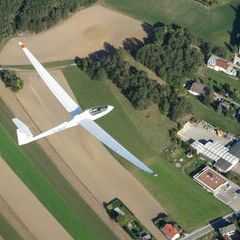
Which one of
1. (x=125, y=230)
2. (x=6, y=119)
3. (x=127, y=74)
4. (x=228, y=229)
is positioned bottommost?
(x=228, y=229)

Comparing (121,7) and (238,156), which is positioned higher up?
(121,7)

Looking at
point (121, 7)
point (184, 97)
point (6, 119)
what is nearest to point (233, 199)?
point (184, 97)

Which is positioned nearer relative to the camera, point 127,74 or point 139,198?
point 139,198

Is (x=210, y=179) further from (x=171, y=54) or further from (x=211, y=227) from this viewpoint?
(x=171, y=54)

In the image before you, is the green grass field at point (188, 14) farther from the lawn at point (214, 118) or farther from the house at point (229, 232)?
the house at point (229, 232)

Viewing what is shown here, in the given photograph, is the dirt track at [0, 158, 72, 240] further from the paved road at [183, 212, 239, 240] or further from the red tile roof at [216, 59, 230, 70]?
the red tile roof at [216, 59, 230, 70]

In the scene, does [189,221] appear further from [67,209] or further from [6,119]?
[6,119]
